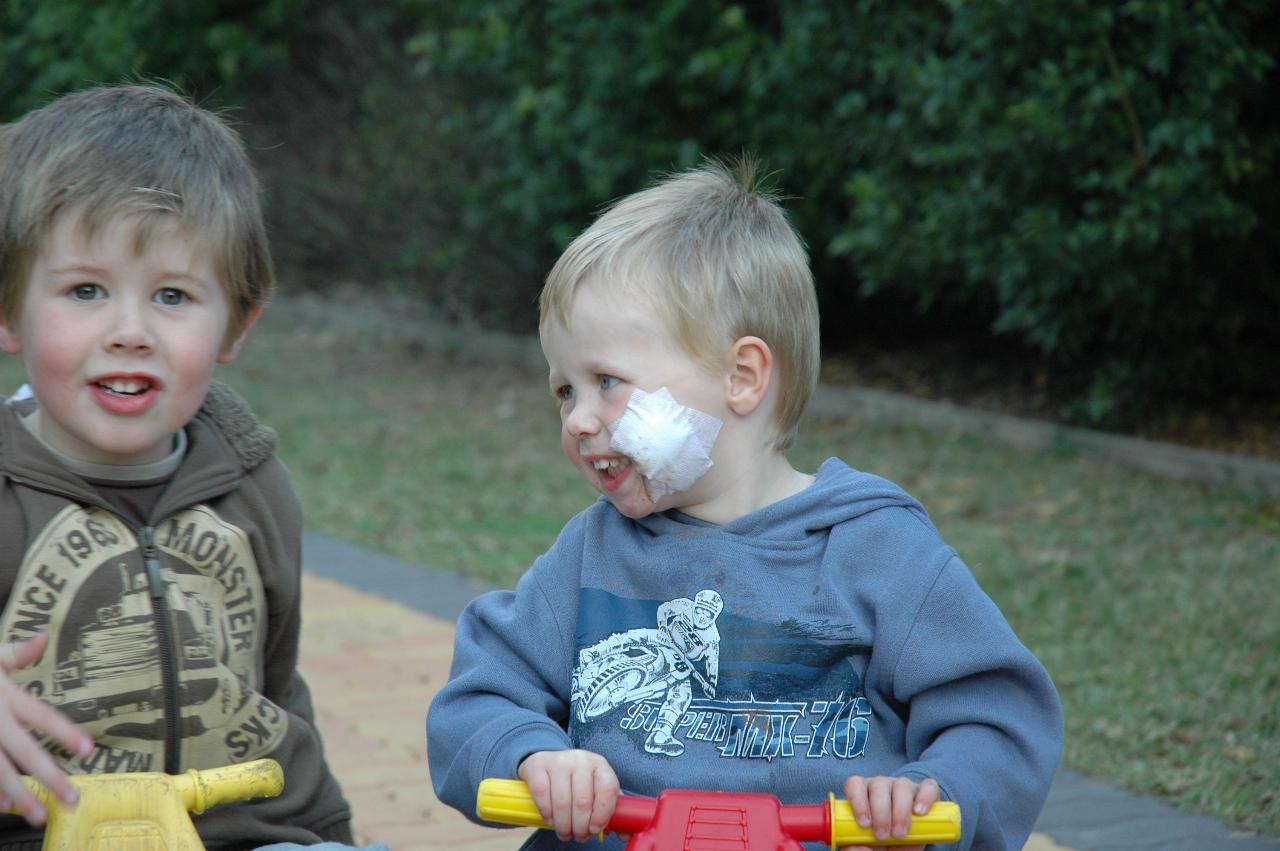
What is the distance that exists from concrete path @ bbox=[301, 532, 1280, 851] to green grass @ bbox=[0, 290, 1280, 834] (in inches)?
4.9

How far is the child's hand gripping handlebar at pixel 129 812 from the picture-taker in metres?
1.76

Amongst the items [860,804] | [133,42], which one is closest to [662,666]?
[860,804]

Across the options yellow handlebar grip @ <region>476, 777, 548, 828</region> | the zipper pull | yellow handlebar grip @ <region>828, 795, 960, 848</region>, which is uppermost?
the zipper pull

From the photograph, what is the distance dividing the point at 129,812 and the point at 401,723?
229 cm

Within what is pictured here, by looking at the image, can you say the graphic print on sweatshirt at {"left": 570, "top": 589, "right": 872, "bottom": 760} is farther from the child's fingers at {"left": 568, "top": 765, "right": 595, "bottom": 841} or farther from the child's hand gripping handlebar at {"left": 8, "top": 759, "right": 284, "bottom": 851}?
the child's hand gripping handlebar at {"left": 8, "top": 759, "right": 284, "bottom": 851}

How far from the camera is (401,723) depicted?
160 inches

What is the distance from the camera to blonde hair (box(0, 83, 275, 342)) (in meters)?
2.04

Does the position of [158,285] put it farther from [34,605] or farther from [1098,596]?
[1098,596]

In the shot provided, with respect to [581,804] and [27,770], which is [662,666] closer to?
[581,804]

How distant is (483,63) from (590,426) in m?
8.80

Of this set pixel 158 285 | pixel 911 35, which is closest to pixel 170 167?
pixel 158 285

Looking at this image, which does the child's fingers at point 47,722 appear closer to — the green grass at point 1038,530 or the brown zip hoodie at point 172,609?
the brown zip hoodie at point 172,609

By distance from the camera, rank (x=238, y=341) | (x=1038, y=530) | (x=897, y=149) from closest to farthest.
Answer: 1. (x=238, y=341)
2. (x=1038, y=530)
3. (x=897, y=149)

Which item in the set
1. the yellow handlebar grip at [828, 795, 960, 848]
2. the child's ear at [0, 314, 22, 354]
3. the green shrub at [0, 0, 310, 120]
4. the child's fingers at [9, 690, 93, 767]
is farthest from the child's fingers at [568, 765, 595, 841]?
the green shrub at [0, 0, 310, 120]
